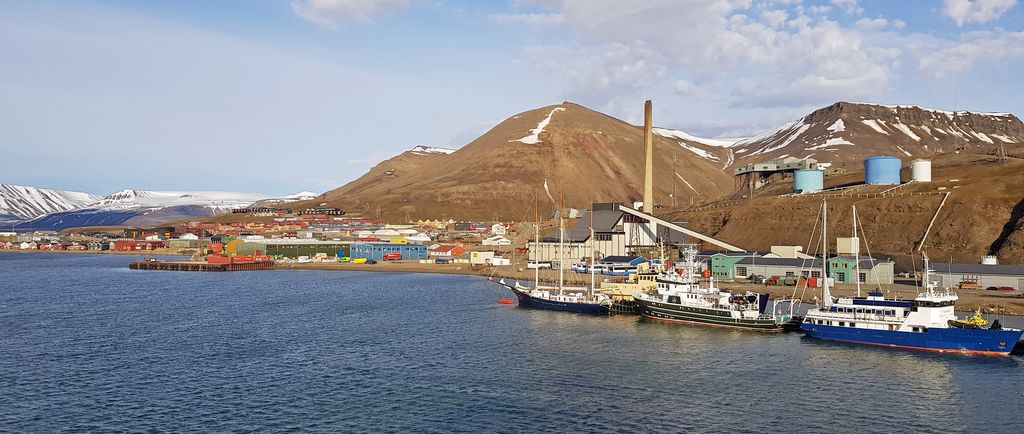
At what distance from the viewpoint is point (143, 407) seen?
38.9 meters

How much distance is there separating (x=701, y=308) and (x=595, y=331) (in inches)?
366

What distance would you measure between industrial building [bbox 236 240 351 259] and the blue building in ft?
13.0

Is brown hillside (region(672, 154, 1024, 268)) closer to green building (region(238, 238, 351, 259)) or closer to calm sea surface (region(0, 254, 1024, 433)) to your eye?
calm sea surface (region(0, 254, 1024, 433))

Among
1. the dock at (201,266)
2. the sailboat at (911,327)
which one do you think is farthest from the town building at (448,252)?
the sailboat at (911,327)

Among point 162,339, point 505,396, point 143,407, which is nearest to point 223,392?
point 143,407

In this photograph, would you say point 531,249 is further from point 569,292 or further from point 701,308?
point 701,308

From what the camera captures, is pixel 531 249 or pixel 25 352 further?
pixel 531 249

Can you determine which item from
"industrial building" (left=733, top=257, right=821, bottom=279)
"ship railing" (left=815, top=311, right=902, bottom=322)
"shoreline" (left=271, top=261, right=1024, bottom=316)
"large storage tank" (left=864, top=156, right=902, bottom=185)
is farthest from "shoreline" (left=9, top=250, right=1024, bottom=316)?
"large storage tank" (left=864, top=156, right=902, bottom=185)

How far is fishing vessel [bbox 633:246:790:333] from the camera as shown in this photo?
61969 mm

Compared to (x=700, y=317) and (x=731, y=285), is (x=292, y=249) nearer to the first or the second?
(x=731, y=285)

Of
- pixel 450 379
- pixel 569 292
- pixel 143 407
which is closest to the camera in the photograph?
pixel 143 407

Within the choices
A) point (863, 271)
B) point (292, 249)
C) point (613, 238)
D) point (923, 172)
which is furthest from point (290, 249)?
point (923, 172)

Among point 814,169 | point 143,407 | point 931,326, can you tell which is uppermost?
point 814,169

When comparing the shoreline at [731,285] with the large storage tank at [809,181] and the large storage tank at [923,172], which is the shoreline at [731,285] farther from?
the large storage tank at [923,172]
